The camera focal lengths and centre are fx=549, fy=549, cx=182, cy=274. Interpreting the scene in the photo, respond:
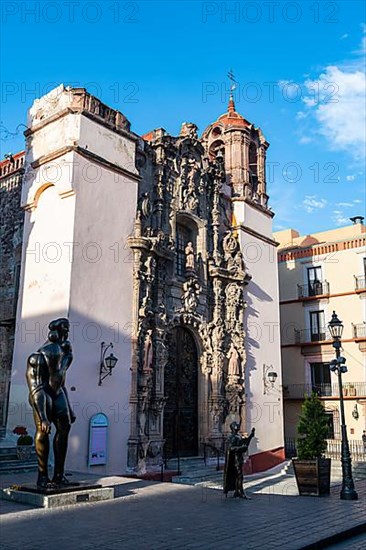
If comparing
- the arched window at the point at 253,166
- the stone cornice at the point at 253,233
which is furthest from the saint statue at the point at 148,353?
the arched window at the point at 253,166

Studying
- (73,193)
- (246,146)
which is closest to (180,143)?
(246,146)

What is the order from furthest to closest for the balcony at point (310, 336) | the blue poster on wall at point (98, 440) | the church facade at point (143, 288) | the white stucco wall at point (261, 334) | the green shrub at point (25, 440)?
the balcony at point (310, 336), the white stucco wall at point (261, 334), the church facade at point (143, 288), the blue poster on wall at point (98, 440), the green shrub at point (25, 440)

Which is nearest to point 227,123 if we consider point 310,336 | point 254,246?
point 254,246

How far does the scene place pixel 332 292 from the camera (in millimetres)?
27328

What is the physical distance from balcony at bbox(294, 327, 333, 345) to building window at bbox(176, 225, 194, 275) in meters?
10.00

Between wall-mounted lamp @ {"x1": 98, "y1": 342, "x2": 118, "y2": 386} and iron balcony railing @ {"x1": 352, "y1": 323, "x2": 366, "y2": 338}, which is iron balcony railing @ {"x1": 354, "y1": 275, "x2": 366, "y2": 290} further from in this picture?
wall-mounted lamp @ {"x1": 98, "y1": 342, "x2": 118, "y2": 386}

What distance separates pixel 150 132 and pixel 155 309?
268 inches

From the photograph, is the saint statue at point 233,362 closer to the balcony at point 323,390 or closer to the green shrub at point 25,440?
the balcony at point 323,390

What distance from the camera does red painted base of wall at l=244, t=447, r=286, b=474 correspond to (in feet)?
65.0

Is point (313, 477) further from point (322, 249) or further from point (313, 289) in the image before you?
point (322, 249)

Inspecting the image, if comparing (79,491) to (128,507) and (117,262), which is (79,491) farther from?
(117,262)

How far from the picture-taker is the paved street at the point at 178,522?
6.32 m

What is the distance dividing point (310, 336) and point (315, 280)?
9.71 feet

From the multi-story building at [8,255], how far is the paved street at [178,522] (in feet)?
23.0
